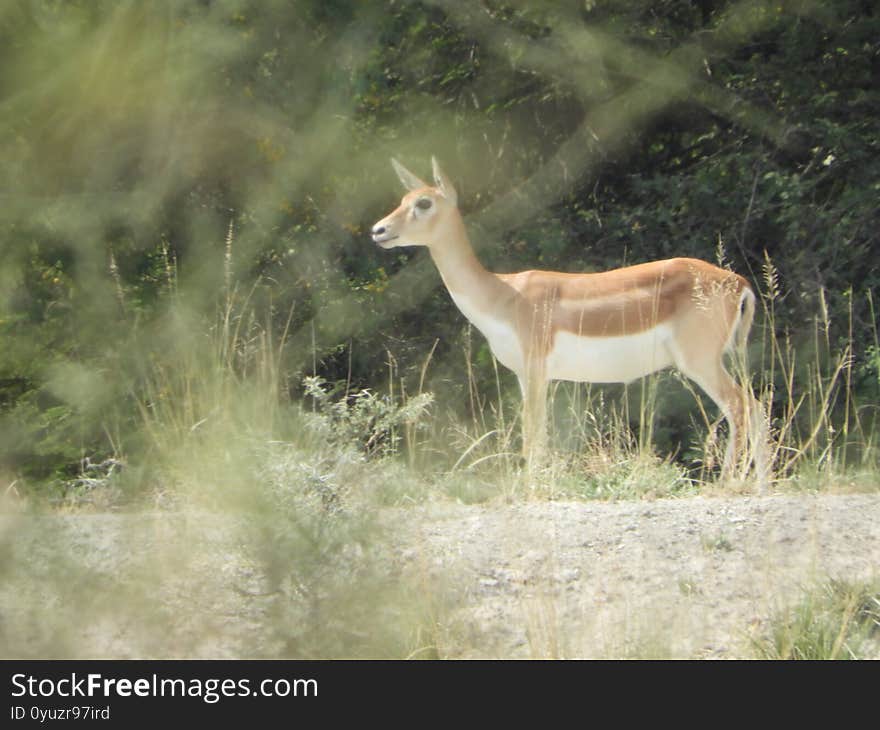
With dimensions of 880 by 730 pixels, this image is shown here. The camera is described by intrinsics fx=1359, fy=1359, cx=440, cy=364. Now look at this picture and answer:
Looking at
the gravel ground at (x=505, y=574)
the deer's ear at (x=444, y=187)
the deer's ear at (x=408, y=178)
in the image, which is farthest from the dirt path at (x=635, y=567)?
the deer's ear at (x=408, y=178)

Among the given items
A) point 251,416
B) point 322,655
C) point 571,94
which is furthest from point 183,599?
point 571,94

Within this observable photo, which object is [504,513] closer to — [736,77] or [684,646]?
[684,646]

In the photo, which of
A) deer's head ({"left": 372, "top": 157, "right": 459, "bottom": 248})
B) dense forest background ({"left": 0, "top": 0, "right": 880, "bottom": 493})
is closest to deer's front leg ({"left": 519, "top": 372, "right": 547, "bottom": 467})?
deer's head ({"left": 372, "top": 157, "right": 459, "bottom": 248})

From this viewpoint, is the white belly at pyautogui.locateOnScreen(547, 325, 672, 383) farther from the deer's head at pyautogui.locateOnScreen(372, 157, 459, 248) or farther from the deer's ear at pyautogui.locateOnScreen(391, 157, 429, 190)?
the deer's ear at pyautogui.locateOnScreen(391, 157, 429, 190)

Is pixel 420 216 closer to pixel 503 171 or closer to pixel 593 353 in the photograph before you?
pixel 593 353

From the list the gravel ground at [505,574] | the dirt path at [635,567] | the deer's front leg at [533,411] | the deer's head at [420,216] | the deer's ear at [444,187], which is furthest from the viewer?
the deer's ear at [444,187]

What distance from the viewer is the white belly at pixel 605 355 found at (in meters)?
7.11

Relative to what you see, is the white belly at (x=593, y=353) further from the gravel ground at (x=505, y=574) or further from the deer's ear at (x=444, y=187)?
the gravel ground at (x=505, y=574)

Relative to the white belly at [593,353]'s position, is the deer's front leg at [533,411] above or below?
below

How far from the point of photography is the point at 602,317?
709cm

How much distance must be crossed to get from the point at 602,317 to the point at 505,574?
8.57ft

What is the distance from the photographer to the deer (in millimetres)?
7090

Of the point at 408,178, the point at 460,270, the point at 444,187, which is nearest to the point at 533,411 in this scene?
the point at 460,270

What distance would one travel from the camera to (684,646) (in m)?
4.30
